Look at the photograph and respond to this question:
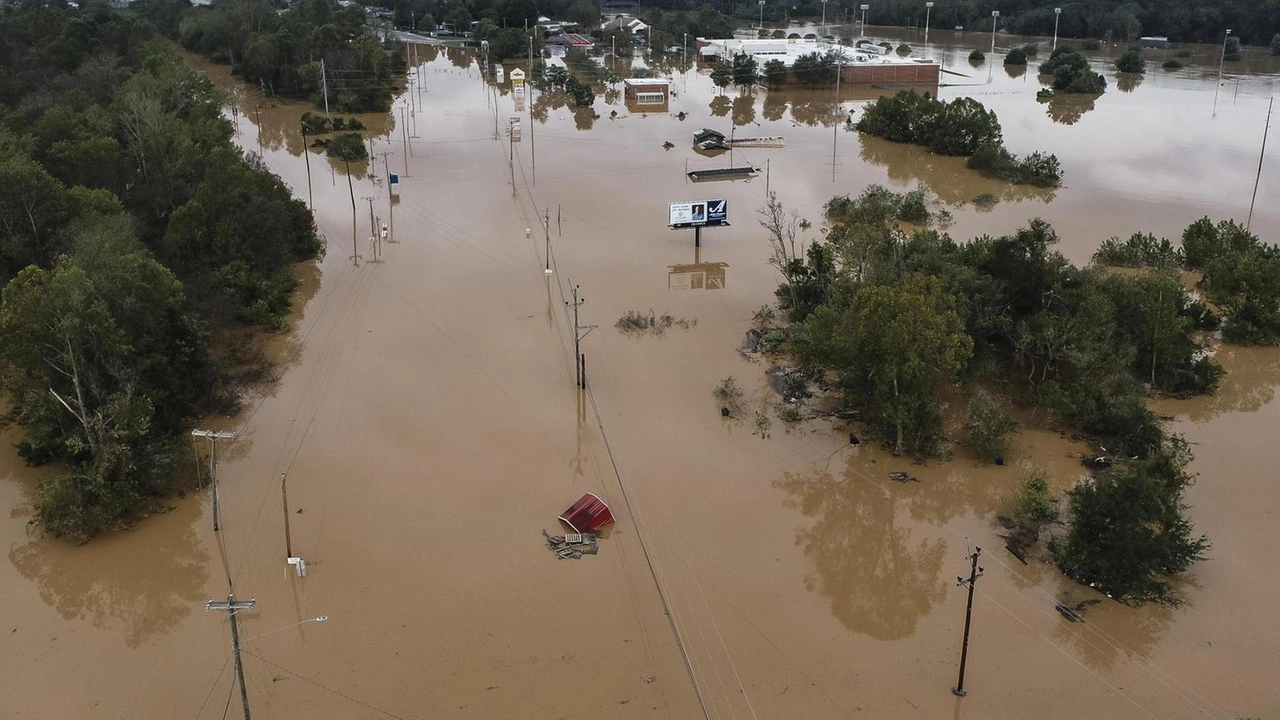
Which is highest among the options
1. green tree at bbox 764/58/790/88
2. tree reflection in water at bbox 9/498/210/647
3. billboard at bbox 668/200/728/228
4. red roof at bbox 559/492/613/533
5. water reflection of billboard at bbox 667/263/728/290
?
green tree at bbox 764/58/790/88

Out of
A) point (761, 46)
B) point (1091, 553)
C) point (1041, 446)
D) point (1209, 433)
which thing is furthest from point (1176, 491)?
point (761, 46)

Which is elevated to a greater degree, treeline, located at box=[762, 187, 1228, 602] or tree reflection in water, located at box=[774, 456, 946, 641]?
treeline, located at box=[762, 187, 1228, 602]

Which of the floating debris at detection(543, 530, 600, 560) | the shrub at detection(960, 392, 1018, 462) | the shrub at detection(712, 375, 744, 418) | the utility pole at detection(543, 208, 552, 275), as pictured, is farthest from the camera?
the utility pole at detection(543, 208, 552, 275)

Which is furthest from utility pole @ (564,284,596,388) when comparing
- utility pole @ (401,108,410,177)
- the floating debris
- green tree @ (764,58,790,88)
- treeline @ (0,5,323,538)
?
green tree @ (764,58,790,88)

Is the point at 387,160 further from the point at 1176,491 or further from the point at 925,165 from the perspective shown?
the point at 1176,491

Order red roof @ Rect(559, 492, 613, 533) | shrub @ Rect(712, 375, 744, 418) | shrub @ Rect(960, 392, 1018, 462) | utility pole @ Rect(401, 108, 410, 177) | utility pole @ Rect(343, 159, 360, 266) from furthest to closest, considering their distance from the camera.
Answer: utility pole @ Rect(401, 108, 410, 177) < utility pole @ Rect(343, 159, 360, 266) < shrub @ Rect(712, 375, 744, 418) < shrub @ Rect(960, 392, 1018, 462) < red roof @ Rect(559, 492, 613, 533)

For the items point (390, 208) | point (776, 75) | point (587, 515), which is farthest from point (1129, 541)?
point (776, 75)

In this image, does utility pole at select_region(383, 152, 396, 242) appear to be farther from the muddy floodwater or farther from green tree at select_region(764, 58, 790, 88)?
green tree at select_region(764, 58, 790, 88)
